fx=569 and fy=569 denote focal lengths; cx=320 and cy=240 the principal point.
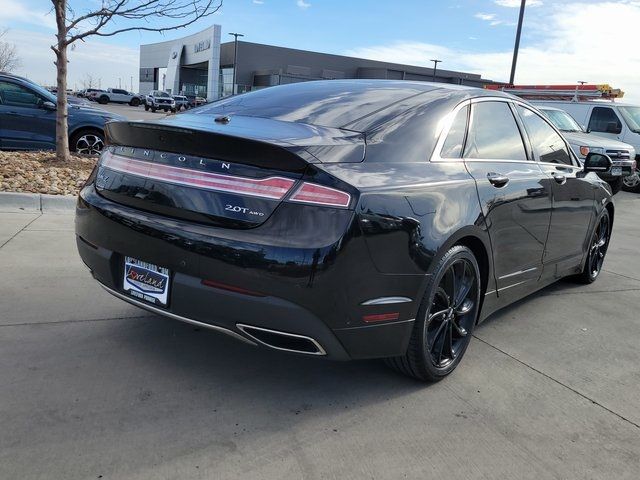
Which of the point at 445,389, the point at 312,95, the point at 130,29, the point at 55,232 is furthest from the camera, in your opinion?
the point at 130,29

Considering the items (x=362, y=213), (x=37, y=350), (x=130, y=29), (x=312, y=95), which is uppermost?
(x=130, y=29)

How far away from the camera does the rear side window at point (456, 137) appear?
321cm

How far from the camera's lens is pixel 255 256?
2.46m

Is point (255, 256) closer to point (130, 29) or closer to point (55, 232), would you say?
point (55, 232)

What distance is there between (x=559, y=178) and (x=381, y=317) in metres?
2.31

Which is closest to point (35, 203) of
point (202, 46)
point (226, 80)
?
point (226, 80)

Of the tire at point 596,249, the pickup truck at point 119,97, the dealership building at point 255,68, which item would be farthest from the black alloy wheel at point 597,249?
the pickup truck at point 119,97

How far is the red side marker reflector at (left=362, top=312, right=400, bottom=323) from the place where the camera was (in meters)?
2.63

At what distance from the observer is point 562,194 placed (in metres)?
4.28

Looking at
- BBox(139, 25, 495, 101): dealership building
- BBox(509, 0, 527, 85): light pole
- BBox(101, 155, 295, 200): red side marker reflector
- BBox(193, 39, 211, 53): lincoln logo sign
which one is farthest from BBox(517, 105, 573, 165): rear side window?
BBox(193, 39, 211, 53): lincoln logo sign

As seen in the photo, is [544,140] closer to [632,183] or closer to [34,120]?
[34,120]

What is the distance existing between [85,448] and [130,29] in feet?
25.4

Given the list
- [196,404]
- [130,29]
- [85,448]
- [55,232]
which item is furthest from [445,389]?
[130,29]

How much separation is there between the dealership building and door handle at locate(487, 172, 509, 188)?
2341 inches
